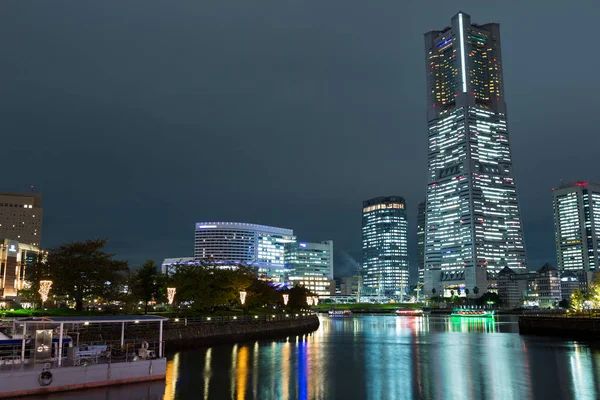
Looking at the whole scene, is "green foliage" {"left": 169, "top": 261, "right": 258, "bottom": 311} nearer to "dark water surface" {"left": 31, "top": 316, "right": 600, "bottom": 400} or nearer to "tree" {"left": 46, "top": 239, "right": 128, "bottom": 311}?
"tree" {"left": 46, "top": 239, "right": 128, "bottom": 311}

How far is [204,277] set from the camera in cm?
8000

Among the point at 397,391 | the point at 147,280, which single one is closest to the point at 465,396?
the point at 397,391

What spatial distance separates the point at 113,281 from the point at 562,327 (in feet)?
229

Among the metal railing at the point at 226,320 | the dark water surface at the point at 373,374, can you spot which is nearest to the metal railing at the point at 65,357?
the dark water surface at the point at 373,374

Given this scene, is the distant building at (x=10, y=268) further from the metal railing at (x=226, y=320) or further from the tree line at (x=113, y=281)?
the metal railing at (x=226, y=320)

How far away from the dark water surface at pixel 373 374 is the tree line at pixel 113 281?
1926 centimetres

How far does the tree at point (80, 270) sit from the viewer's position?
2562 inches

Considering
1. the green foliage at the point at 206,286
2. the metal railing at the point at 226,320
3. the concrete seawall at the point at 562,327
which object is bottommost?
the concrete seawall at the point at 562,327

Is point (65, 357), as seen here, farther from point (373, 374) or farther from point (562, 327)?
point (562, 327)

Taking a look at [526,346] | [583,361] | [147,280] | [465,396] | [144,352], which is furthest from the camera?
[147,280]

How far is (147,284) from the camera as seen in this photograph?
317 feet

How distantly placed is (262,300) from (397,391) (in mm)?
74971

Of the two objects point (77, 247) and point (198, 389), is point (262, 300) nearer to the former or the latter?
point (77, 247)

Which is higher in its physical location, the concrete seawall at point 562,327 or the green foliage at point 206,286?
the green foliage at point 206,286
